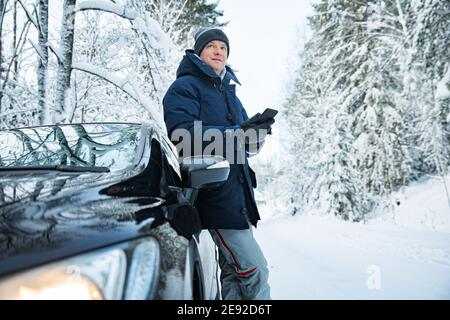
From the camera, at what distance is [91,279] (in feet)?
2.60

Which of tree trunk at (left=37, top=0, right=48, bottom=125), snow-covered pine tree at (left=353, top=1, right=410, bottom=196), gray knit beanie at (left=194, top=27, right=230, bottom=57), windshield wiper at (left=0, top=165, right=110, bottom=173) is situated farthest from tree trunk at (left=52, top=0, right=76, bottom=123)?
snow-covered pine tree at (left=353, top=1, right=410, bottom=196)

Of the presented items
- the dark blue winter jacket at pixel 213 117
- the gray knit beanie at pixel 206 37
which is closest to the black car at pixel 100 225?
the dark blue winter jacket at pixel 213 117

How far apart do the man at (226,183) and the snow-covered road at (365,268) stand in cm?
135

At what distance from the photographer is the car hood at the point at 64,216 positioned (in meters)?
0.83

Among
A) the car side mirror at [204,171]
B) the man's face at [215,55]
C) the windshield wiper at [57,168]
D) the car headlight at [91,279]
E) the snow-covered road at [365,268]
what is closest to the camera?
the car headlight at [91,279]

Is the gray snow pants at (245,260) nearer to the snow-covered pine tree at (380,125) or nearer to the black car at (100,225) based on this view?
the black car at (100,225)

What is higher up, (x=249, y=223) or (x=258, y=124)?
(x=258, y=124)

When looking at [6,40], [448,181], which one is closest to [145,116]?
[6,40]

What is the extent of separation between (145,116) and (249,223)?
678cm

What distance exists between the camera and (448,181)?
14828mm

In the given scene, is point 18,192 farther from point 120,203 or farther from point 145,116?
point 145,116

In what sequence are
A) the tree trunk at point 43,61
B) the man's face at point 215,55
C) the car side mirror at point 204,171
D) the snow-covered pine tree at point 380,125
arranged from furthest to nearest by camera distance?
1. the snow-covered pine tree at point 380,125
2. the tree trunk at point 43,61
3. the man's face at point 215,55
4. the car side mirror at point 204,171

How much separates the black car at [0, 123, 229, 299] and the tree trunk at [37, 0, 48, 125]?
352 cm
